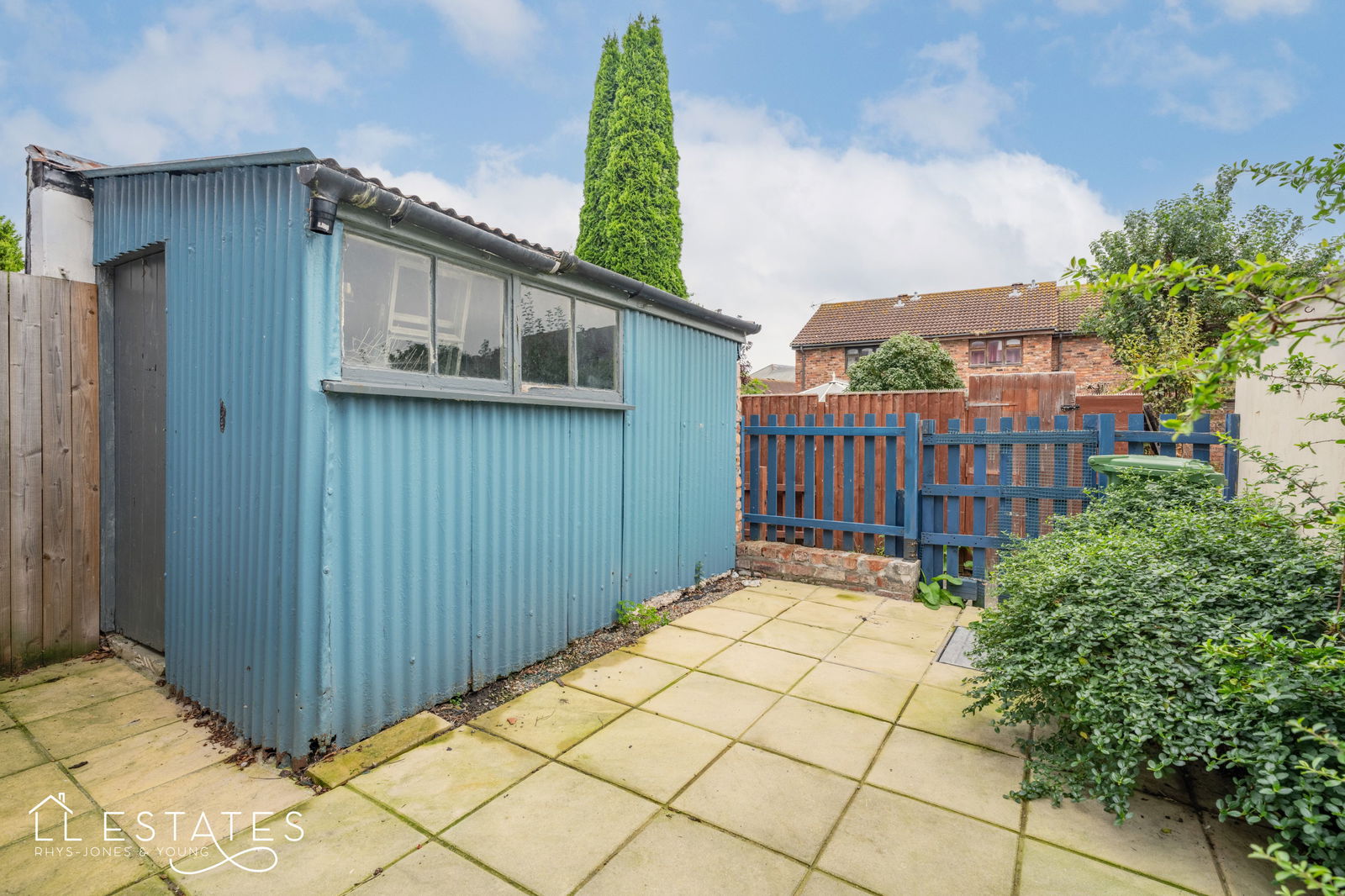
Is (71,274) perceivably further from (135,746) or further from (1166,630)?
(1166,630)

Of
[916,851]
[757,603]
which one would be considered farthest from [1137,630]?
[757,603]

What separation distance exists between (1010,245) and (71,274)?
2123 cm

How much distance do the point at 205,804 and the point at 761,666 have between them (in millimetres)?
2822

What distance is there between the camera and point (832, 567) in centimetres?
571

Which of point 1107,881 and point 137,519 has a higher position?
point 137,519

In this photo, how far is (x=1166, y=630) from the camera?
7.29 ft

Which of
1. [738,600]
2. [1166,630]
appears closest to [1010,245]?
[738,600]

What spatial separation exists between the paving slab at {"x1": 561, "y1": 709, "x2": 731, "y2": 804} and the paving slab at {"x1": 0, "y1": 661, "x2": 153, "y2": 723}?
2.72 m

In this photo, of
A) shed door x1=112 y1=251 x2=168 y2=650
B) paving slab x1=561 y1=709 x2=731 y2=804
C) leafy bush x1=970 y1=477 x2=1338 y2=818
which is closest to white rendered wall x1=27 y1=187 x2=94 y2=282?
shed door x1=112 y1=251 x2=168 y2=650

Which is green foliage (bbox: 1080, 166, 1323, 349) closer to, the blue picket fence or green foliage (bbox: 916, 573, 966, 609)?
the blue picket fence

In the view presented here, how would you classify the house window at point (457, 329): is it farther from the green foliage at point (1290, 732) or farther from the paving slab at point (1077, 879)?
the green foliage at point (1290, 732)

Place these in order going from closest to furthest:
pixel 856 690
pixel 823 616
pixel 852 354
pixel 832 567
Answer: pixel 856 690
pixel 823 616
pixel 832 567
pixel 852 354

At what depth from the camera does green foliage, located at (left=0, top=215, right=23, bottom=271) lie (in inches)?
289

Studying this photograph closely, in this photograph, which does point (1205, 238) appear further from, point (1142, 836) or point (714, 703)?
point (714, 703)
